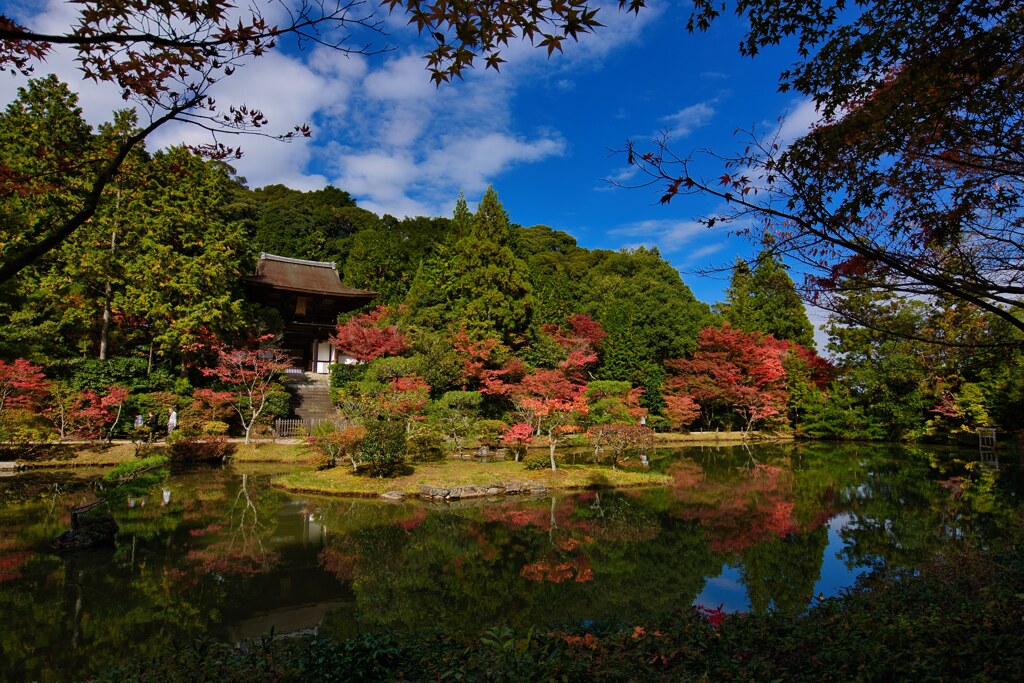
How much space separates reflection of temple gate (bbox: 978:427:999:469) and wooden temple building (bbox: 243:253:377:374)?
2394 centimetres

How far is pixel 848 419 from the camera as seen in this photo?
24.9 meters

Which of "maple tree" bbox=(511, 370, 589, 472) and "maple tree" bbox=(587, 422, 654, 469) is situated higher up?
"maple tree" bbox=(511, 370, 589, 472)

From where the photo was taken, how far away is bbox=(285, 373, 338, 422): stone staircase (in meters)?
19.7

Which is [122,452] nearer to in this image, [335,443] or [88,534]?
[335,443]

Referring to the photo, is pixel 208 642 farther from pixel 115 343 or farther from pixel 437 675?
pixel 115 343

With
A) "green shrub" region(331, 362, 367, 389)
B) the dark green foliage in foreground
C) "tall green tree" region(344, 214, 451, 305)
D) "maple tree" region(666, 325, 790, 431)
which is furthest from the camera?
"tall green tree" region(344, 214, 451, 305)

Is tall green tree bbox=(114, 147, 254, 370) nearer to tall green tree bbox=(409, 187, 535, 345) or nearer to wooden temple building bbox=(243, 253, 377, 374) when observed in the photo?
wooden temple building bbox=(243, 253, 377, 374)

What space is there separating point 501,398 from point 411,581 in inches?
532

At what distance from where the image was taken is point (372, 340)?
2041 centimetres

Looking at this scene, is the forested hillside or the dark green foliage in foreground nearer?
the dark green foliage in foreground

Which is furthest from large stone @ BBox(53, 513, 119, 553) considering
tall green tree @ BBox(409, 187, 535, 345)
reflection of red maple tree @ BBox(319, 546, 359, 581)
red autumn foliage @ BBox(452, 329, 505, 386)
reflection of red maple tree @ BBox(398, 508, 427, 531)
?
tall green tree @ BBox(409, 187, 535, 345)

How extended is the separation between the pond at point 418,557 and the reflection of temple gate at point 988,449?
16.0 feet

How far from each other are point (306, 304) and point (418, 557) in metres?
20.8

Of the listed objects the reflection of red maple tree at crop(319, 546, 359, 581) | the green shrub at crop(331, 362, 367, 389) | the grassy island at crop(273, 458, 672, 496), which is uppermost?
the green shrub at crop(331, 362, 367, 389)
